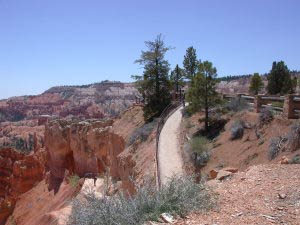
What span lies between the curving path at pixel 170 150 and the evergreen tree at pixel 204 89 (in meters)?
2.85

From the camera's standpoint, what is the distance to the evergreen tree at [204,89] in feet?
82.5

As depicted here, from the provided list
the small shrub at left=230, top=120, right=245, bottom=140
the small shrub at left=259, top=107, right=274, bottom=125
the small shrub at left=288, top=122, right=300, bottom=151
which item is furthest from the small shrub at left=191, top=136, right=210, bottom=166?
the small shrub at left=288, top=122, right=300, bottom=151

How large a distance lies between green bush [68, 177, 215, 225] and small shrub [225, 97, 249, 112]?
59.1 feet

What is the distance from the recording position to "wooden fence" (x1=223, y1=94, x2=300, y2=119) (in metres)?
18.2

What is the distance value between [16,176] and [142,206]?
39.2 metres

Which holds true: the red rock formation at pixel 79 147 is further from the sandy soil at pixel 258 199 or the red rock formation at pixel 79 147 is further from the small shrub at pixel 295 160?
the sandy soil at pixel 258 199

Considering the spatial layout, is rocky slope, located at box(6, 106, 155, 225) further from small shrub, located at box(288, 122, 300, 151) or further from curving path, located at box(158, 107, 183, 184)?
small shrub, located at box(288, 122, 300, 151)

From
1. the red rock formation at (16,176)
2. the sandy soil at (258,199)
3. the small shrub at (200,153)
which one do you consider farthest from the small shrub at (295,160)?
the red rock formation at (16,176)

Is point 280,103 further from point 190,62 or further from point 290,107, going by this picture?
point 190,62

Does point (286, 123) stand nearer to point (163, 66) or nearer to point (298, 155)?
point (298, 155)

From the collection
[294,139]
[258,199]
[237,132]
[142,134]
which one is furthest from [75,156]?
[258,199]

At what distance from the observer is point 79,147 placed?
130 ft

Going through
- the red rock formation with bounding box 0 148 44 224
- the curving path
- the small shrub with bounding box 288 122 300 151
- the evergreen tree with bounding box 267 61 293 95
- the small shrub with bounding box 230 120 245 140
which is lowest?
the red rock formation with bounding box 0 148 44 224

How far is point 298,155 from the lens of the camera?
502 inches
